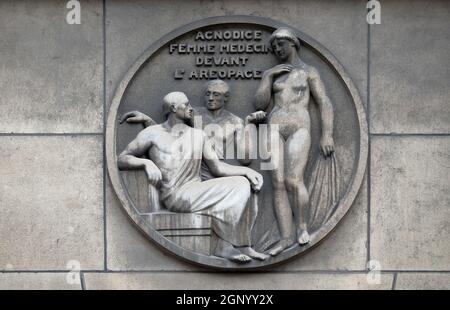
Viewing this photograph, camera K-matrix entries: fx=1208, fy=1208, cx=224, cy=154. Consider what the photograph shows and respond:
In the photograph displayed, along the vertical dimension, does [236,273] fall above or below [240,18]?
below

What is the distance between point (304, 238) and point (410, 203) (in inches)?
55.5

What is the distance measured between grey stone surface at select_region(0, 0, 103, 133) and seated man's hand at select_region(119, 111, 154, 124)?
329 millimetres

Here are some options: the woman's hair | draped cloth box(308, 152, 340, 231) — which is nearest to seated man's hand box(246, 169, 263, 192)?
draped cloth box(308, 152, 340, 231)

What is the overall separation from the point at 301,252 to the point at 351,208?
2.75 ft

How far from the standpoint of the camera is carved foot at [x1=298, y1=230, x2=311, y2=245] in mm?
14406

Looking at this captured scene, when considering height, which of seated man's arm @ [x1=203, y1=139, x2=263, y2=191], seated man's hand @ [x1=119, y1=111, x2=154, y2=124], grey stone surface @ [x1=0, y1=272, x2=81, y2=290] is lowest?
grey stone surface @ [x1=0, y1=272, x2=81, y2=290]

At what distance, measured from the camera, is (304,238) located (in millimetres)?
14422

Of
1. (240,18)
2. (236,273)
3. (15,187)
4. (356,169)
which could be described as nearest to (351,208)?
Result: (356,169)

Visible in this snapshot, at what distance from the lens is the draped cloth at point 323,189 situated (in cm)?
1459

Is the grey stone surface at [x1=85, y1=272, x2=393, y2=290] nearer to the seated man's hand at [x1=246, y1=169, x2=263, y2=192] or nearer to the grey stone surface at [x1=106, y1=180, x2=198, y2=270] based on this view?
the grey stone surface at [x1=106, y1=180, x2=198, y2=270]

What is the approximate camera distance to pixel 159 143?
14.5 m

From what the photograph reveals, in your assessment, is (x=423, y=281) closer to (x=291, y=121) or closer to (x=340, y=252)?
(x=340, y=252)

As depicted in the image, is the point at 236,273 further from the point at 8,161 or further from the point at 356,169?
the point at 8,161
